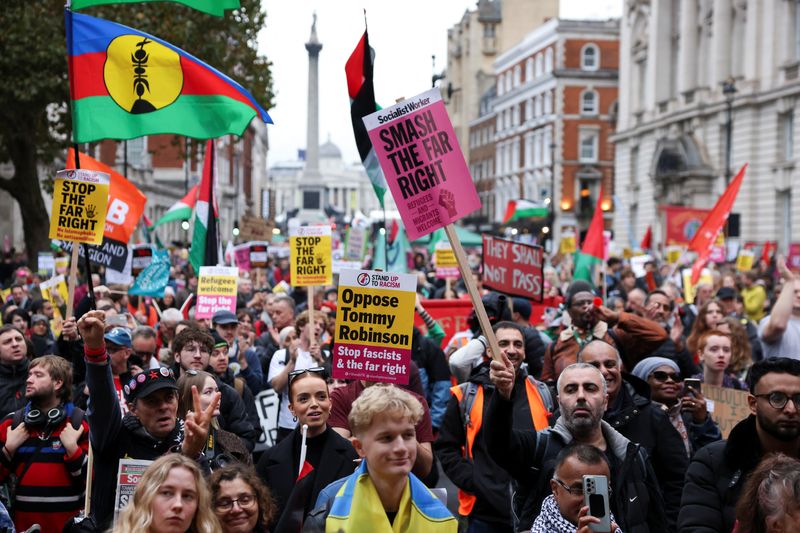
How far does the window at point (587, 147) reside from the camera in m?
73.7

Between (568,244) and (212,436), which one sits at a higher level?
(568,244)

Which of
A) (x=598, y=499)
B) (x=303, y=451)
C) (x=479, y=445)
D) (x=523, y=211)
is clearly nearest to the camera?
(x=598, y=499)

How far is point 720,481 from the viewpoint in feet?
14.5

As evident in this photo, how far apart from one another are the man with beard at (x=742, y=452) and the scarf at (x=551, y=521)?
1.22ft

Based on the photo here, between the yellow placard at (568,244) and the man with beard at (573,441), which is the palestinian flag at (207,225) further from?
the yellow placard at (568,244)

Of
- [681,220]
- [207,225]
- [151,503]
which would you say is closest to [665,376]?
[151,503]

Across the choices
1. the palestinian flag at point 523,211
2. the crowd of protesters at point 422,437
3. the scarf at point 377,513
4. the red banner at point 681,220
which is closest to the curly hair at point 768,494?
the crowd of protesters at point 422,437

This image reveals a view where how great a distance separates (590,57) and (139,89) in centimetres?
6715

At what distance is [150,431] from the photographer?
213 inches

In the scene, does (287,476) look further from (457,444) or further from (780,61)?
(780,61)

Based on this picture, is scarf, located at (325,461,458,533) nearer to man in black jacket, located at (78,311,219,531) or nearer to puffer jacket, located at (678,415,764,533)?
puffer jacket, located at (678,415,764,533)

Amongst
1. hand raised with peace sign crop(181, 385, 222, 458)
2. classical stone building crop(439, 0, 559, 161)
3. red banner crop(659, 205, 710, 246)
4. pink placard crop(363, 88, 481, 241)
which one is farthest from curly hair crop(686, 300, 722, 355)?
classical stone building crop(439, 0, 559, 161)

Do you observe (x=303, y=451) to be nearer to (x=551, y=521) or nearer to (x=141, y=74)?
(x=551, y=521)

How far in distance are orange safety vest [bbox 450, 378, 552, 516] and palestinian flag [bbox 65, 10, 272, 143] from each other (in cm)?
285
